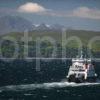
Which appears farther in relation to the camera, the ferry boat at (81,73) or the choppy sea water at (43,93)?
the ferry boat at (81,73)

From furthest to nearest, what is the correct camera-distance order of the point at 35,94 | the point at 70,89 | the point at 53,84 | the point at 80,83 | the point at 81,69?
the point at 81,69
the point at 80,83
the point at 53,84
the point at 70,89
the point at 35,94

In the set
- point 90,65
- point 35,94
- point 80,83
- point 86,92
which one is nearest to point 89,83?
point 80,83

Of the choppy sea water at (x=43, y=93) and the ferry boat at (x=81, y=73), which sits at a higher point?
the ferry boat at (x=81, y=73)

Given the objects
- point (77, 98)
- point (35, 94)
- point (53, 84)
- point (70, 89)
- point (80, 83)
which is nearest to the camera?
point (77, 98)

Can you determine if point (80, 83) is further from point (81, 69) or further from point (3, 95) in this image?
point (3, 95)

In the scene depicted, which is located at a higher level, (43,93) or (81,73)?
(81,73)

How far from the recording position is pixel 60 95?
232 ft

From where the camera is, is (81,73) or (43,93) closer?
(43,93)

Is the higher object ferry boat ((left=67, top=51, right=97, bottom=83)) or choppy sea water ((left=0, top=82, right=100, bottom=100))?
ferry boat ((left=67, top=51, right=97, bottom=83))

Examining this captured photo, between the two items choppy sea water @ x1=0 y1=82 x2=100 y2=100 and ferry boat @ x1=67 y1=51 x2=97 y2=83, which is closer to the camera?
choppy sea water @ x1=0 y1=82 x2=100 y2=100

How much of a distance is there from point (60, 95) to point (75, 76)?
27.9 metres

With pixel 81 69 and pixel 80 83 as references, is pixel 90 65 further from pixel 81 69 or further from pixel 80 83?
pixel 80 83

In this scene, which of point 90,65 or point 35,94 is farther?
point 90,65

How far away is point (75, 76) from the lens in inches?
3861
